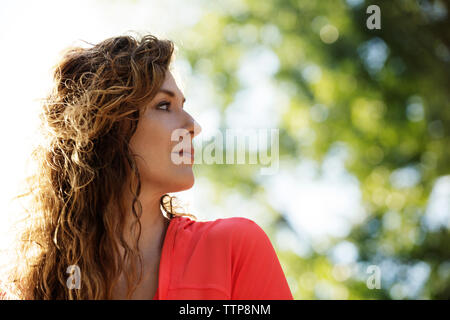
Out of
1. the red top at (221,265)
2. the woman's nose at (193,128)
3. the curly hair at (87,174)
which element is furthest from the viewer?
the woman's nose at (193,128)

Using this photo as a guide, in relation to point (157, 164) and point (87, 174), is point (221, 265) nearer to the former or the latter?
point (157, 164)

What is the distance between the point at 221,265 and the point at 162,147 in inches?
19.0

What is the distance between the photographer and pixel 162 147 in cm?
180

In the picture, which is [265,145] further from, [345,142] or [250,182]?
[345,142]

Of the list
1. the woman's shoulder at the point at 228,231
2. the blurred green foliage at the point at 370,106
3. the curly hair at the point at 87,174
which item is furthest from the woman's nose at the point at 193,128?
the blurred green foliage at the point at 370,106

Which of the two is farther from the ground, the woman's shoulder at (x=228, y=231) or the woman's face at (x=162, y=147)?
the woman's face at (x=162, y=147)

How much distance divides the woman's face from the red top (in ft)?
0.63

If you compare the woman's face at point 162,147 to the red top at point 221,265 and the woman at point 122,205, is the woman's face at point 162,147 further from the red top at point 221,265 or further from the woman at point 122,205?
the red top at point 221,265

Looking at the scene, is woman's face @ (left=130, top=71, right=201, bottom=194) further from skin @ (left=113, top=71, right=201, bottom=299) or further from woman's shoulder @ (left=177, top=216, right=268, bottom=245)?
woman's shoulder @ (left=177, top=216, right=268, bottom=245)

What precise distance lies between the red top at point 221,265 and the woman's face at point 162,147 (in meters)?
0.19

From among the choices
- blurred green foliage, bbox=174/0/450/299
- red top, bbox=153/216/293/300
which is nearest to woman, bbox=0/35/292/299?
red top, bbox=153/216/293/300

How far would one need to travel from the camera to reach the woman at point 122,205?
1630mm

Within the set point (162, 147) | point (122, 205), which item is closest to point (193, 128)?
point (162, 147)

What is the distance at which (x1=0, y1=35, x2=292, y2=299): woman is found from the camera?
5.35ft
